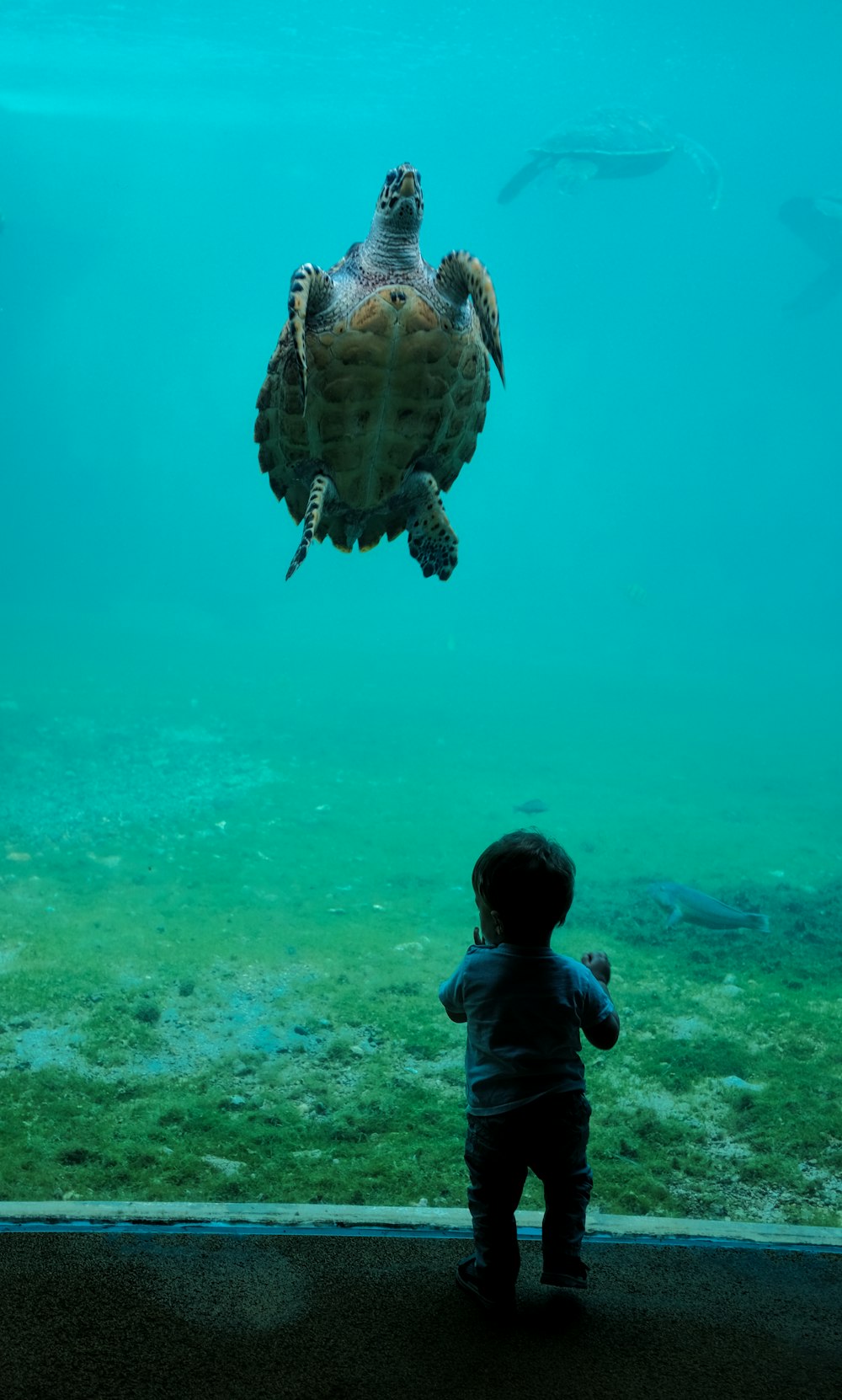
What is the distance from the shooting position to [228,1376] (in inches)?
56.6

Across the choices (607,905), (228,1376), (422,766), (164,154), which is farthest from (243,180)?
(228,1376)

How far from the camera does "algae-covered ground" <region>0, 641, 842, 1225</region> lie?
3031mm

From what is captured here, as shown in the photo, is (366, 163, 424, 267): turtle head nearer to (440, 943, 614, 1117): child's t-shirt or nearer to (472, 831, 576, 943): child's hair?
(472, 831, 576, 943): child's hair

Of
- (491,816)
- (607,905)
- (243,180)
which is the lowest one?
(607,905)

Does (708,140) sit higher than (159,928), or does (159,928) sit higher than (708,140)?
(708,140)

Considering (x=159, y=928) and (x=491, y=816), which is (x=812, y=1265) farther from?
(x=491, y=816)

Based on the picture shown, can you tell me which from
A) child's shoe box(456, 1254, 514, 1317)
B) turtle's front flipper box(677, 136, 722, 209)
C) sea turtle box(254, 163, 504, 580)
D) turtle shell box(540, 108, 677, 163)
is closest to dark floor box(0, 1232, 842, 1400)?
child's shoe box(456, 1254, 514, 1317)

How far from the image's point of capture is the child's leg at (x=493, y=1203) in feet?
5.43

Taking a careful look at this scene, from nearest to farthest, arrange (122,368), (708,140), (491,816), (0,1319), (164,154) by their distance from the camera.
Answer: (0,1319)
(491,816)
(708,140)
(164,154)
(122,368)

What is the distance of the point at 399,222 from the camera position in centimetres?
302

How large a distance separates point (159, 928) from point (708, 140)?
5650 centimetres

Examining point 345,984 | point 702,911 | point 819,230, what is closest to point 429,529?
point 345,984

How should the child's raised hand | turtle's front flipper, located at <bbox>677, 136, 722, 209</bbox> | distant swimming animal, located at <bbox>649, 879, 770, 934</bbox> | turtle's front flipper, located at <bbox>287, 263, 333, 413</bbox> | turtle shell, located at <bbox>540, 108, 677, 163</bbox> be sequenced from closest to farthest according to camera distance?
1. the child's raised hand
2. turtle's front flipper, located at <bbox>287, 263, 333, 413</bbox>
3. distant swimming animal, located at <bbox>649, 879, 770, 934</bbox>
4. turtle shell, located at <bbox>540, 108, 677, 163</bbox>
5. turtle's front flipper, located at <bbox>677, 136, 722, 209</bbox>

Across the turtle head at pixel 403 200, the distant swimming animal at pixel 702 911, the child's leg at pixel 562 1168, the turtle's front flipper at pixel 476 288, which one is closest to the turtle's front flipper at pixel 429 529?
the turtle's front flipper at pixel 476 288
